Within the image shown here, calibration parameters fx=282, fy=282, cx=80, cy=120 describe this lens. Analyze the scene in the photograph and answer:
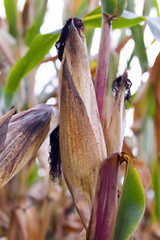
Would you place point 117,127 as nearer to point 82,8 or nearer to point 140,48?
point 140,48

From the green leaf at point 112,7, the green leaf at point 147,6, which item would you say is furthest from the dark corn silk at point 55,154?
the green leaf at point 147,6

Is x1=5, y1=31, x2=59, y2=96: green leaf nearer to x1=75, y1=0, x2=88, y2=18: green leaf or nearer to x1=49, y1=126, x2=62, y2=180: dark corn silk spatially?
x1=49, y1=126, x2=62, y2=180: dark corn silk

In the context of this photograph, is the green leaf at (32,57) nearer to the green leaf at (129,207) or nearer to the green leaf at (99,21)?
the green leaf at (99,21)

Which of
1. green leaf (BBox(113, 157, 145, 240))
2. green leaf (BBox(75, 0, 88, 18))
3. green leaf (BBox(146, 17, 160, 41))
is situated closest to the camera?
green leaf (BBox(113, 157, 145, 240))

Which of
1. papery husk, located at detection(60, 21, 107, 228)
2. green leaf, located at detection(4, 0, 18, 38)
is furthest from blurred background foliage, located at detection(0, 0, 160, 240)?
papery husk, located at detection(60, 21, 107, 228)

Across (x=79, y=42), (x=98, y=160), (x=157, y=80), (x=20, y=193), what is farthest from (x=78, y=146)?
(x=20, y=193)

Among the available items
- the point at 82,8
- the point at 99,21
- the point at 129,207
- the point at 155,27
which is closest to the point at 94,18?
the point at 99,21
